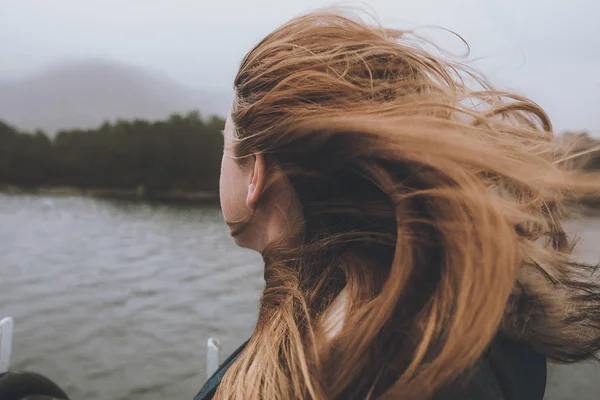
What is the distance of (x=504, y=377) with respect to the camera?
39.6 inches

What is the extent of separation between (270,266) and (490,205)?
0.52 meters

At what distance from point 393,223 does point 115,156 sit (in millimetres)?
62965

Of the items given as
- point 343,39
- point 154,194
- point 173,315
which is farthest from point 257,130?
point 154,194

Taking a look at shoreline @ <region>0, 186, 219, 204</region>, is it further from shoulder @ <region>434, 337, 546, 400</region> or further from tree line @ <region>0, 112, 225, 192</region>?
shoulder @ <region>434, 337, 546, 400</region>

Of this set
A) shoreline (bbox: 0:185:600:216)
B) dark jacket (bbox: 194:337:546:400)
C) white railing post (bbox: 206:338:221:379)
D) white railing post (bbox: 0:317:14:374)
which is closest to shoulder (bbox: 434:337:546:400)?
dark jacket (bbox: 194:337:546:400)

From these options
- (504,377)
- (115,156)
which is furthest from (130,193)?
(504,377)

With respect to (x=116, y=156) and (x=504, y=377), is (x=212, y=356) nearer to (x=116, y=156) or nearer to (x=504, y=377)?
(x=504, y=377)

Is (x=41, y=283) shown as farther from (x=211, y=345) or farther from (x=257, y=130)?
(x=257, y=130)

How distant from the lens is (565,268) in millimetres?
1202

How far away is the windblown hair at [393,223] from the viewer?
3.10 ft

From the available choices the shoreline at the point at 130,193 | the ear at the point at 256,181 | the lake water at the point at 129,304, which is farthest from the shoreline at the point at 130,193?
the ear at the point at 256,181

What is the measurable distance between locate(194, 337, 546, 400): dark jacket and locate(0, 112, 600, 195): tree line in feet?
181

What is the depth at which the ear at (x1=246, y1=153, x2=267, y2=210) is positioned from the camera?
1196 millimetres

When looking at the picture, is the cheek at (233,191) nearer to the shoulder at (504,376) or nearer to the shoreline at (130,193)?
the shoulder at (504,376)
